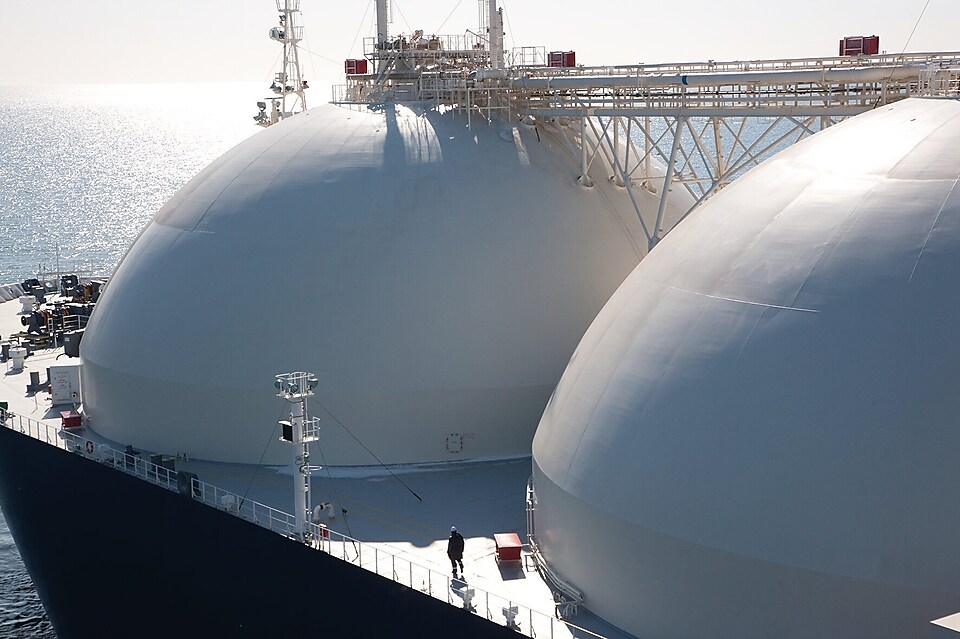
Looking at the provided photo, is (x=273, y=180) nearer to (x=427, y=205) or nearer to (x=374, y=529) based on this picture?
(x=427, y=205)

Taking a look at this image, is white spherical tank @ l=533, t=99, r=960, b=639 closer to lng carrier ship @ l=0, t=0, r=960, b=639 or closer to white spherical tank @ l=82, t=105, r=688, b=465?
lng carrier ship @ l=0, t=0, r=960, b=639

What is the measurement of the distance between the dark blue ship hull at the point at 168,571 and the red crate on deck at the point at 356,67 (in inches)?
628

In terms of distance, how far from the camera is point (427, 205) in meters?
36.0

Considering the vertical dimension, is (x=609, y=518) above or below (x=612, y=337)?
below

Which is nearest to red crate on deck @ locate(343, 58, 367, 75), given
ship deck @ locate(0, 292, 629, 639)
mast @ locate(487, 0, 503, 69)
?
mast @ locate(487, 0, 503, 69)

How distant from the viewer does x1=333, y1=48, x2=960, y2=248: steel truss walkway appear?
3122cm

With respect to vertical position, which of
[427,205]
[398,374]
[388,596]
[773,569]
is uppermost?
[427,205]

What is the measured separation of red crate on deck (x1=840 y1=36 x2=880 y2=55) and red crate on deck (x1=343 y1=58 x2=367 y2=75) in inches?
648

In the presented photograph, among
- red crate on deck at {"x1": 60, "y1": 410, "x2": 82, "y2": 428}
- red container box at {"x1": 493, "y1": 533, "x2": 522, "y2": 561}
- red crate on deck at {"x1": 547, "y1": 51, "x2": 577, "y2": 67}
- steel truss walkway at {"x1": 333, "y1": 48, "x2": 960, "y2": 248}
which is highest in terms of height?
red crate on deck at {"x1": 547, "y1": 51, "x2": 577, "y2": 67}

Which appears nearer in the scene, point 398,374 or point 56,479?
point 398,374

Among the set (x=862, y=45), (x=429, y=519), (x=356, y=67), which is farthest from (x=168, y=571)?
(x=862, y=45)

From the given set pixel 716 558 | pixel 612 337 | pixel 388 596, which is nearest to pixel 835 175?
pixel 612 337

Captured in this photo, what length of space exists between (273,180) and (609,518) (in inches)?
707

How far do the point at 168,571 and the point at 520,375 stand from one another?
11.1m
